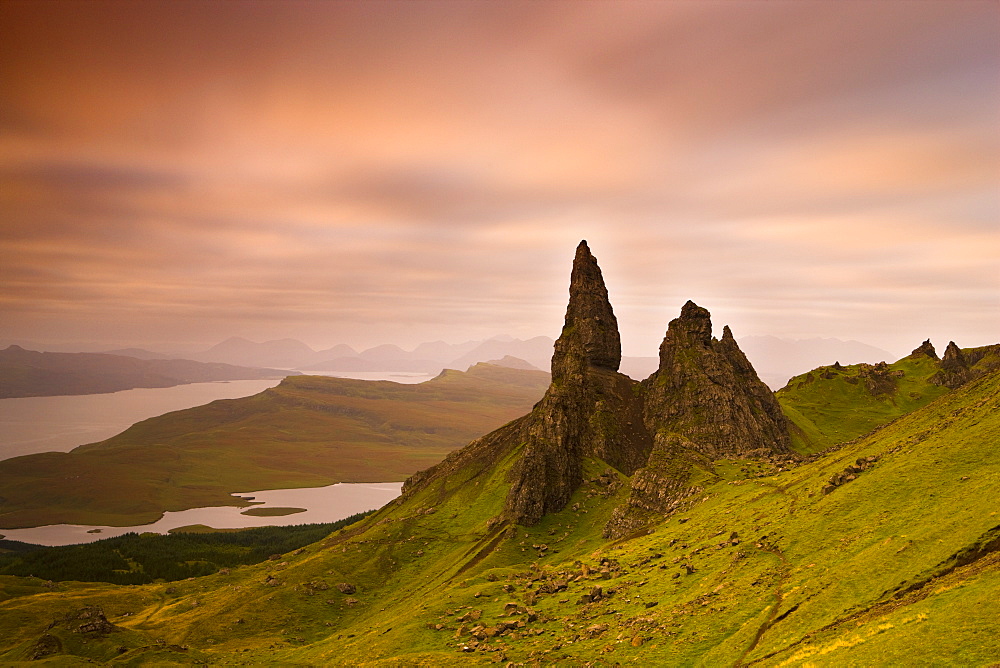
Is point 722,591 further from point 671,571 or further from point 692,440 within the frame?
point 692,440

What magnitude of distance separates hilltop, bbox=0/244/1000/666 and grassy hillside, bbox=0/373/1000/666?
324 millimetres

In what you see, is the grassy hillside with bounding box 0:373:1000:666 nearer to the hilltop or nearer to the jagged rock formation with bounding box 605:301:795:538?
the hilltop

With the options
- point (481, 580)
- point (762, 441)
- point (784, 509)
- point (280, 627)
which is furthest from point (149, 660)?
point (762, 441)

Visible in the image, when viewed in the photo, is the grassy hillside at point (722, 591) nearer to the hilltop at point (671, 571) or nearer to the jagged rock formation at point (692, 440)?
the hilltop at point (671, 571)

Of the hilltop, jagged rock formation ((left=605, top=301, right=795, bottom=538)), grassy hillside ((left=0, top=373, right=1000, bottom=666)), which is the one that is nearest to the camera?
grassy hillside ((left=0, top=373, right=1000, bottom=666))

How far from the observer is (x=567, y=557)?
138750mm

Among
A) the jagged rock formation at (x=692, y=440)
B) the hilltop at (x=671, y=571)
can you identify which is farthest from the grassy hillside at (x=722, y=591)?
the jagged rock formation at (x=692, y=440)

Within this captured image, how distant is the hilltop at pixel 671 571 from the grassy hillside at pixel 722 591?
1.06 ft

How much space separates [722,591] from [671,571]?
16200 mm

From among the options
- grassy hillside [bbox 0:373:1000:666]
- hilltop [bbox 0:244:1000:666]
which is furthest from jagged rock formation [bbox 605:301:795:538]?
grassy hillside [bbox 0:373:1000:666]

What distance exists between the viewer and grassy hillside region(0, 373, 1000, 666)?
46.3 meters

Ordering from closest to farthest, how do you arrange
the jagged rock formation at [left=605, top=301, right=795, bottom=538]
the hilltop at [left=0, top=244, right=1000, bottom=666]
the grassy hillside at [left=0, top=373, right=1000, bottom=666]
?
the grassy hillside at [left=0, top=373, right=1000, bottom=666]
the hilltop at [left=0, top=244, right=1000, bottom=666]
the jagged rock formation at [left=605, top=301, right=795, bottom=538]

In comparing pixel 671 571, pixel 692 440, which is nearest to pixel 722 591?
pixel 671 571

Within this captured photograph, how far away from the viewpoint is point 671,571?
84.4 m
